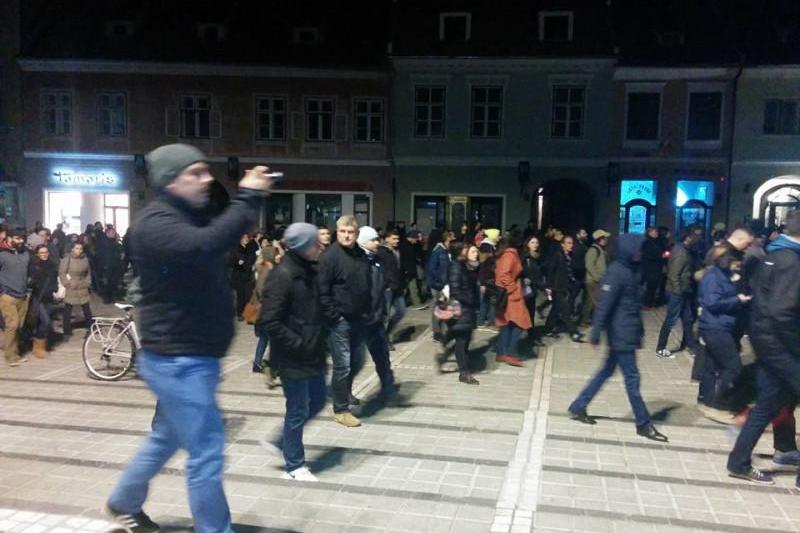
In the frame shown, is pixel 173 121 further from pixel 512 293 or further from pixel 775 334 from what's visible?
pixel 775 334

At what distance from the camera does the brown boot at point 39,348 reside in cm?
972

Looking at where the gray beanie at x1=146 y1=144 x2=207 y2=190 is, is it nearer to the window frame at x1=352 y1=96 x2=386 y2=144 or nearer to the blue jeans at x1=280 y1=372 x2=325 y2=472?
the blue jeans at x1=280 y1=372 x2=325 y2=472

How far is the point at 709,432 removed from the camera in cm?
660

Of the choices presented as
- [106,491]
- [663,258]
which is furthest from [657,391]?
[663,258]

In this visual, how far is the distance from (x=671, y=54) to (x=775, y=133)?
14.2ft

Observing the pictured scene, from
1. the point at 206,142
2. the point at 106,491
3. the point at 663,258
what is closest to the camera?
the point at 106,491

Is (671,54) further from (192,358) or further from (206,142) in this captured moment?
(192,358)

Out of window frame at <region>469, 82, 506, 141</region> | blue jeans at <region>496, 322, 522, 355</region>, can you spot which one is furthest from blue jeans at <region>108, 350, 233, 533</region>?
window frame at <region>469, 82, 506, 141</region>

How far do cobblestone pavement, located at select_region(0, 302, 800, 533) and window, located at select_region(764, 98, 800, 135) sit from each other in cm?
1850

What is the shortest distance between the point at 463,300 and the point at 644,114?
18200mm

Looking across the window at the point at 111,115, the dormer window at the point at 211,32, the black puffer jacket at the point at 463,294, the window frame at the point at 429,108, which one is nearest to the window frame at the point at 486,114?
the window frame at the point at 429,108

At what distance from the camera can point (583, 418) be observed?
22.3 feet

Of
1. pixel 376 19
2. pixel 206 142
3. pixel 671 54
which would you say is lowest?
pixel 206 142

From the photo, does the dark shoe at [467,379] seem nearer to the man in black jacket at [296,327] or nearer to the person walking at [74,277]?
the man in black jacket at [296,327]
